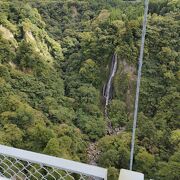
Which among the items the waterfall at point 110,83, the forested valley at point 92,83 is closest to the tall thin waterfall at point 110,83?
the waterfall at point 110,83

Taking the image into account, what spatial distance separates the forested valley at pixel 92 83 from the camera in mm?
7387

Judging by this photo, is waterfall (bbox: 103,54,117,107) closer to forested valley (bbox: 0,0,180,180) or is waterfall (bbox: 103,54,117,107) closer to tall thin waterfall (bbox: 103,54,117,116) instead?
tall thin waterfall (bbox: 103,54,117,116)

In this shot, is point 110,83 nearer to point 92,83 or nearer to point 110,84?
point 110,84

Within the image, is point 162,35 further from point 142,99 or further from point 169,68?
point 142,99

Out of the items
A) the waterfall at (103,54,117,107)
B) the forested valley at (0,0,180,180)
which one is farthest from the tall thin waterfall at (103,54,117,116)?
the forested valley at (0,0,180,180)

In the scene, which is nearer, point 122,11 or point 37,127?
point 37,127

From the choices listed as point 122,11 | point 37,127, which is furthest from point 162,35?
point 37,127

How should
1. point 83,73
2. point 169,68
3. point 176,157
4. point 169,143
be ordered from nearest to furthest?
point 176,157
point 169,143
point 169,68
point 83,73

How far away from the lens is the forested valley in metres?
7.39

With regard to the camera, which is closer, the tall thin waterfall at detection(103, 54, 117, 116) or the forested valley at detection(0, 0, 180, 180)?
the forested valley at detection(0, 0, 180, 180)

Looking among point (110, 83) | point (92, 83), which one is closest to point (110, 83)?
point (110, 83)

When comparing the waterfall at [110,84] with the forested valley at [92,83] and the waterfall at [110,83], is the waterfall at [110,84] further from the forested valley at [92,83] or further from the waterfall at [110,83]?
the forested valley at [92,83]

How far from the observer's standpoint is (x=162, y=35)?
10195 millimetres

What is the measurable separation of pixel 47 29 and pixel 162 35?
4.86 meters
